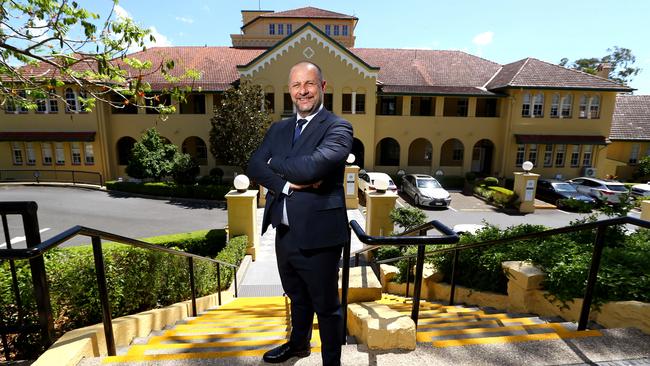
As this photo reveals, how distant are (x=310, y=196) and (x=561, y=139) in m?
25.9

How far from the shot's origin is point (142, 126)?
73.0 ft

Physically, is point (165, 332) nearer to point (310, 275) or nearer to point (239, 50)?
point (310, 275)

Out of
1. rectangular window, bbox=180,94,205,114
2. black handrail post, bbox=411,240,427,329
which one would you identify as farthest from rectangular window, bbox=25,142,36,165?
black handrail post, bbox=411,240,427,329

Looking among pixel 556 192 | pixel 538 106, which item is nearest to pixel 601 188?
pixel 556 192

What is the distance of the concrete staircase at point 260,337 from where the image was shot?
2.53 m

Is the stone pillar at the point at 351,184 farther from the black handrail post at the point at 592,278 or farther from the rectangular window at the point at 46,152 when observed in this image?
the rectangular window at the point at 46,152

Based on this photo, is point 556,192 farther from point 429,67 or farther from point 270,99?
point 270,99

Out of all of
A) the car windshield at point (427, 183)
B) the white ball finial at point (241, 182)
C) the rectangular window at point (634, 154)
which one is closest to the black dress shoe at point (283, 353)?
the white ball finial at point (241, 182)

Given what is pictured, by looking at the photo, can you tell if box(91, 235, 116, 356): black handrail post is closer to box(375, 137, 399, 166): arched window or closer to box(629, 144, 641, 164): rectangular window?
box(375, 137, 399, 166): arched window

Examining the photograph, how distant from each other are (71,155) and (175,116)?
6963 millimetres

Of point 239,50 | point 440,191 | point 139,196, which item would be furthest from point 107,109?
point 440,191

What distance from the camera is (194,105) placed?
23.3 meters

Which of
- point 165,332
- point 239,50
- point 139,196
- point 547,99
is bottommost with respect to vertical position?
point 139,196

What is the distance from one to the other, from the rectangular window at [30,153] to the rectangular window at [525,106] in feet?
103
